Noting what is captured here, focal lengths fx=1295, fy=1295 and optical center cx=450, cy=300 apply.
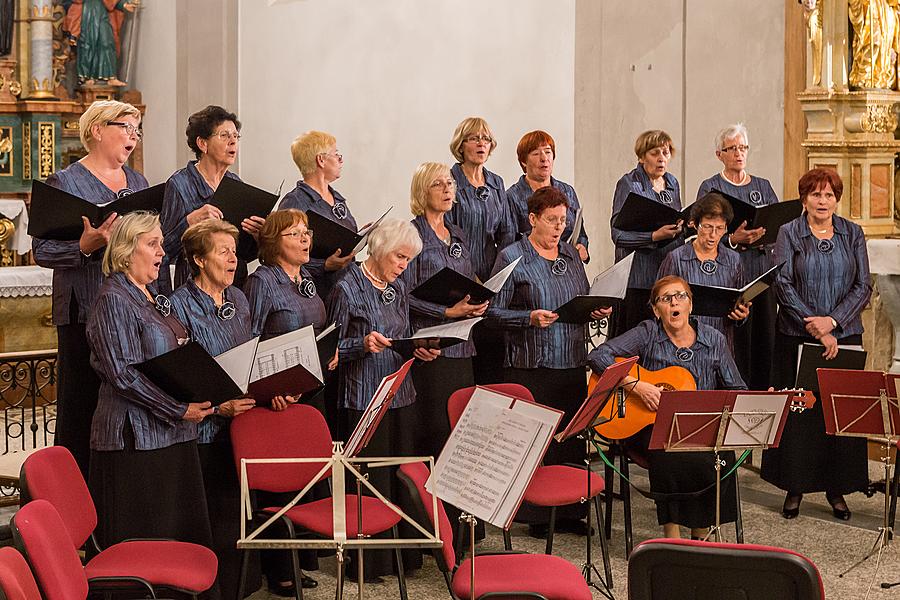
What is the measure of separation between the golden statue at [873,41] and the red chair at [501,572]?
5065 millimetres

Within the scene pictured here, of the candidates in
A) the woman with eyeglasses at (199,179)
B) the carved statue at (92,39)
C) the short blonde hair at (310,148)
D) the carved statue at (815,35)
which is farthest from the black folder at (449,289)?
the carved statue at (92,39)

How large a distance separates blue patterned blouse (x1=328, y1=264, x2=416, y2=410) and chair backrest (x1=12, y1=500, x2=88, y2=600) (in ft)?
6.01

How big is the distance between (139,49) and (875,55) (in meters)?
7.06

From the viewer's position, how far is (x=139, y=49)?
12336 millimetres

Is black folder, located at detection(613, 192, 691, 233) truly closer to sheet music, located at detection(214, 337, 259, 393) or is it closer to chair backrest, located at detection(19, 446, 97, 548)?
sheet music, located at detection(214, 337, 259, 393)

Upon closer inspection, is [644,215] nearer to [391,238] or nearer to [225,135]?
[391,238]

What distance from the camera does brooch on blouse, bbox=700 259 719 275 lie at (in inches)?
251

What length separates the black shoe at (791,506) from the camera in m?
6.53

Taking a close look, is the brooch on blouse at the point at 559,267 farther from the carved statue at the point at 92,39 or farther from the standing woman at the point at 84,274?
the carved statue at the point at 92,39

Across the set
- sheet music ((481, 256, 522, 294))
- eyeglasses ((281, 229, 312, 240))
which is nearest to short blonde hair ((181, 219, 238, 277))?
eyeglasses ((281, 229, 312, 240))

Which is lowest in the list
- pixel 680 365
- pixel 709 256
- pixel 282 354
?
pixel 680 365

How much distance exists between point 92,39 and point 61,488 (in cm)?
836

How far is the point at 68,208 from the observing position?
4977mm

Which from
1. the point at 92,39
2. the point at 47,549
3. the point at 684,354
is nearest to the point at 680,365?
the point at 684,354
